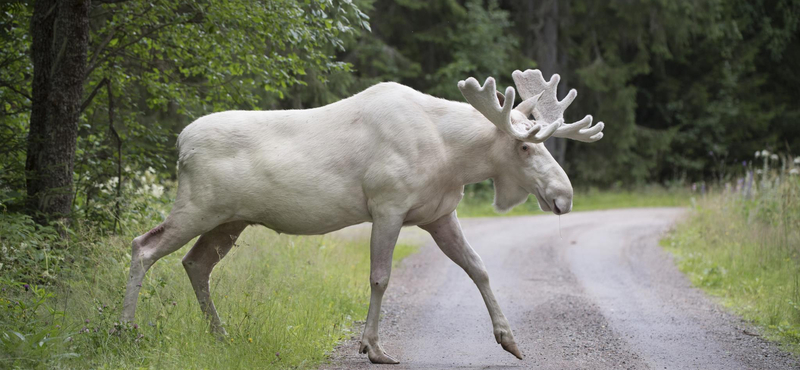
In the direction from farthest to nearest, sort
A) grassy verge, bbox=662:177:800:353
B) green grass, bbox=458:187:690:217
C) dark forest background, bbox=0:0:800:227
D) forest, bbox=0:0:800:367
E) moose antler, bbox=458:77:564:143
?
green grass, bbox=458:187:690:217 → dark forest background, bbox=0:0:800:227 → grassy verge, bbox=662:177:800:353 → forest, bbox=0:0:800:367 → moose antler, bbox=458:77:564:143

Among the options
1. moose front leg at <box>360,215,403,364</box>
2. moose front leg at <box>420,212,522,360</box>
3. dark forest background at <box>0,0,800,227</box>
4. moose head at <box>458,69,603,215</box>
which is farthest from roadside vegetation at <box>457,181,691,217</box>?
moose front leg at <box>360,215,403,364</box>

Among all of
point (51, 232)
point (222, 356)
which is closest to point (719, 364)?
point (222, 356)

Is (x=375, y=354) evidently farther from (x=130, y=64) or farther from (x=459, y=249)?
(x=130, y=64)

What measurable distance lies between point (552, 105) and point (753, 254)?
5290 mm

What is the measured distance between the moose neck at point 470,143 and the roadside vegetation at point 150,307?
1.74 m

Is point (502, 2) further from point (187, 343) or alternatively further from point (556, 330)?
point (187, 343)

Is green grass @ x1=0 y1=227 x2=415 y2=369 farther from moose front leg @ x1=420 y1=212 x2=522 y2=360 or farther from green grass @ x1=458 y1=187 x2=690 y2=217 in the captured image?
green grass @ x1=458 y1=187 x2=690 y2=217

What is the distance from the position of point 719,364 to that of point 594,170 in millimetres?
22689

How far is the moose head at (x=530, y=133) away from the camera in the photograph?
17.2 ft

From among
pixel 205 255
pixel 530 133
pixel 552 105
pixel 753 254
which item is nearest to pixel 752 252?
pixel 753 254

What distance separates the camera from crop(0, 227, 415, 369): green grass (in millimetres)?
4770

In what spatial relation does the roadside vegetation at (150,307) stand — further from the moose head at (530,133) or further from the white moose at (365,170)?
the moose head at (530,133)

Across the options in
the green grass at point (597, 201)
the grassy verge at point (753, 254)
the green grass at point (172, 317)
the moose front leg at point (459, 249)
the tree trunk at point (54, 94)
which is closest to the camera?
the green grass at point (172, 317)

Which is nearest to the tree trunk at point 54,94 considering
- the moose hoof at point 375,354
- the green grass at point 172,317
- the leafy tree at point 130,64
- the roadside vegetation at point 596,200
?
the leafy tree at point 130,64
